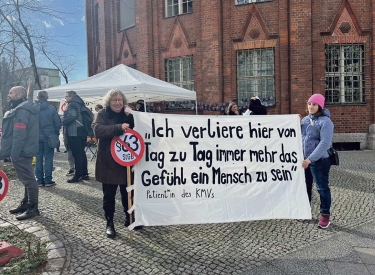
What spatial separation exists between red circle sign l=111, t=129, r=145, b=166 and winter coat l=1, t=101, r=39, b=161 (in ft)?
5.67

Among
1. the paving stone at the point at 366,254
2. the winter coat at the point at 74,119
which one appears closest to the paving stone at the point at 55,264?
the paving stone at the point at 366,254

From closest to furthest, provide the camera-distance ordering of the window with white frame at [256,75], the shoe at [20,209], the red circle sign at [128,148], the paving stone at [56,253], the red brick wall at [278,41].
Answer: the paving stone at [56,253], the red circle sign at [128,148], the shoe at [20,209], the red brick wall at [278,41], the window with white frame at [256,75]

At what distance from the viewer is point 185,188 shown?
4387 mm

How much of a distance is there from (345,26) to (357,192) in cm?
904

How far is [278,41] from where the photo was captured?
13.4 metres

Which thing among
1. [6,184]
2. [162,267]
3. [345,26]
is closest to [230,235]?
[162,267]

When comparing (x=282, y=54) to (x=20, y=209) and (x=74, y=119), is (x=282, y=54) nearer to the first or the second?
(x=74, y=119)

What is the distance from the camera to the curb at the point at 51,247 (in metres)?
3.44

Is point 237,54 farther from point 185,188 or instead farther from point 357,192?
point 185,188

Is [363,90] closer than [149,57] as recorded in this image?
Yes

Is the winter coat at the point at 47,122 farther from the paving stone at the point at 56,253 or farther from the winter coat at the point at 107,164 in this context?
the paving stone at the point at 56,253

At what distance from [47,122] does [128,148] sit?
3.74 meters

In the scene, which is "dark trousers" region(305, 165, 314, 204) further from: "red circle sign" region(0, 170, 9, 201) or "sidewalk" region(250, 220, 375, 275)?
"red circle sign" region(0, 170, 9, 201)

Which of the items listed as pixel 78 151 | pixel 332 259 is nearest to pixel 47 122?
pixel 78 151
